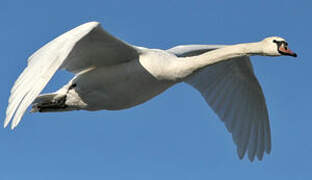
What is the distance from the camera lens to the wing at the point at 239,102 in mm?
12359

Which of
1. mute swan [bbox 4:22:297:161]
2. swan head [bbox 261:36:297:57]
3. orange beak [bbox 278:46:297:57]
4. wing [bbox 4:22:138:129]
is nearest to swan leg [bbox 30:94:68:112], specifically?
mute swan [bbox 4:22:297:161]

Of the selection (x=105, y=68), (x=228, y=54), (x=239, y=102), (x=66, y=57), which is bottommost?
(x=66, y=57)

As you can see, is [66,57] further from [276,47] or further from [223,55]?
[276,47]

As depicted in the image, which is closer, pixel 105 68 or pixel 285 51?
pixel 285 51

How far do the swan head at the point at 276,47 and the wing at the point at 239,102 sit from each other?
3.17 metres

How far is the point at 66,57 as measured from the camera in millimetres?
7953

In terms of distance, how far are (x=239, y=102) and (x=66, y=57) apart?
209 inches

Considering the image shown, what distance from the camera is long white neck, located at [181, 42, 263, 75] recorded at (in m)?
9.12

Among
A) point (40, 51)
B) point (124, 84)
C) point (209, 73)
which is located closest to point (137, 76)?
point (124, 84)

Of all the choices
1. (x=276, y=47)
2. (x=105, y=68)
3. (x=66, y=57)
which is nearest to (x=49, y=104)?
(x=105, y=68)

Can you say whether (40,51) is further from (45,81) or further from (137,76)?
(137,76)

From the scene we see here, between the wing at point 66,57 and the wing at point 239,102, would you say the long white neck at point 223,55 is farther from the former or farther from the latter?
the wing at point 239,102

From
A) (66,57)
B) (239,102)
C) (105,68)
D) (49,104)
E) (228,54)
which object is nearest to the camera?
(66,57)

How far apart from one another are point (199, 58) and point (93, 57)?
1659 mm
